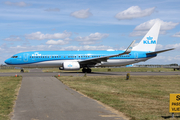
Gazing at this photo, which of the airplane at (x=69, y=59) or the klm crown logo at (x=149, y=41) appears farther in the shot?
the klm crown logo at (x=149, y=41)

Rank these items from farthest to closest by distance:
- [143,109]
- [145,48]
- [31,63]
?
[145,48] → [31,63] → [143,109]

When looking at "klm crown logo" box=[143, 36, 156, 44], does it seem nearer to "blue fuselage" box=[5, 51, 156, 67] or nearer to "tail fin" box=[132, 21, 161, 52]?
"tail fin" box=[132, 21, 161, 52]

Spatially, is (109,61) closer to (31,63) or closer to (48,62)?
(48,62)

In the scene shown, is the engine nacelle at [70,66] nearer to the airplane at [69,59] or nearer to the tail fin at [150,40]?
the airplane at [69,59]

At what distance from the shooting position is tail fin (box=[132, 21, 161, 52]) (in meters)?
45.9

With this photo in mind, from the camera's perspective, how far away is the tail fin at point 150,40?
45.9m

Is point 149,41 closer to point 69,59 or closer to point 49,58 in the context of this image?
point 69,59

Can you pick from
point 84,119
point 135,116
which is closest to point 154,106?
point 135,116

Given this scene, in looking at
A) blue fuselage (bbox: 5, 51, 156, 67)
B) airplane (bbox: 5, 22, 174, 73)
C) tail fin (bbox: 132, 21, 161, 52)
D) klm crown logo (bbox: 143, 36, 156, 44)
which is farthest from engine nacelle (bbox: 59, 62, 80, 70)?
klm crown logo (bbox: 143, 36, 156, 44)

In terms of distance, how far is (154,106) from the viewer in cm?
1155

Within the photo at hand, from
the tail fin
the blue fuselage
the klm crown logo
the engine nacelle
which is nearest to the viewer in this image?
the engine nacelle

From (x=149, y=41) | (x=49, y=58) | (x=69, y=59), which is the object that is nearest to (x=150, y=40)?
(x=149, y=41)

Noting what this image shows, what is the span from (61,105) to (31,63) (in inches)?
1225

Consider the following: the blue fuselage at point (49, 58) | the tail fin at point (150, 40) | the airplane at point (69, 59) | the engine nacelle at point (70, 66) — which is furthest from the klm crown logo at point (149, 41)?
the engine nacelle at point (70, 66)
